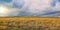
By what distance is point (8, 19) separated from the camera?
3.54ft

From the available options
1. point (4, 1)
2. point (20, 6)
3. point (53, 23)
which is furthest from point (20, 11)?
point (53, 23)

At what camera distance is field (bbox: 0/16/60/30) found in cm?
105

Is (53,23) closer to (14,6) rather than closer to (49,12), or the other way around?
(49,12)

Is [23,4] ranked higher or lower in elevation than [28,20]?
higher

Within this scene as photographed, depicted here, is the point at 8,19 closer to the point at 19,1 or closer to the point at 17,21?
the point at 17,21

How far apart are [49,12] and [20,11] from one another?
246 millimetres

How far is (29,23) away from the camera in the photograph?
107 cm

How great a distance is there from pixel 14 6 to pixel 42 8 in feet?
0.79

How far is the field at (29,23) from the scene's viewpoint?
3.45 ft

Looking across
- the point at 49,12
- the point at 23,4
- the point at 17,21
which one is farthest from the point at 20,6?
the point at 49,12

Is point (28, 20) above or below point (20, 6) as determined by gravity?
below

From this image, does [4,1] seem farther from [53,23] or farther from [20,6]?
[53,23]

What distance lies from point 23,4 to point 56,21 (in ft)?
1.03

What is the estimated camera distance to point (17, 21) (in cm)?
108
